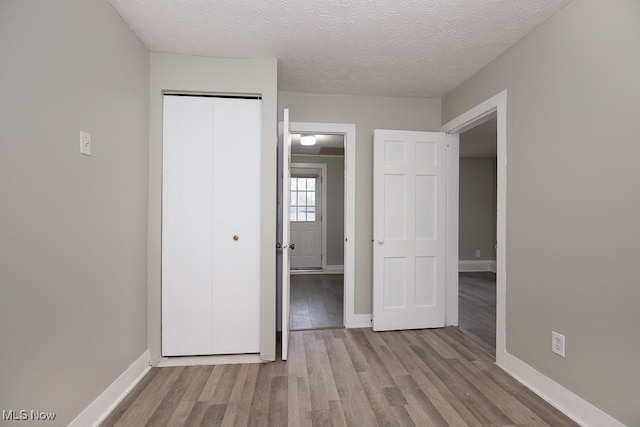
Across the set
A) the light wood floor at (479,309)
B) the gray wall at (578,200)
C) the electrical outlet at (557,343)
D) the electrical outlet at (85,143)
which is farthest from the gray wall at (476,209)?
the electrical outlet at (85,143)

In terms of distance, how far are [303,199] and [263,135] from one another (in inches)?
152

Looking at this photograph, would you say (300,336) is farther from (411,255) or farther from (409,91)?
(409,91)

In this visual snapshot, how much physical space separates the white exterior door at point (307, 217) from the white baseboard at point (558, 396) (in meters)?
4.30

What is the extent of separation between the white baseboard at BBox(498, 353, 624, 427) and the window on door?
450 centimetres

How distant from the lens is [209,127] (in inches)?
94.3

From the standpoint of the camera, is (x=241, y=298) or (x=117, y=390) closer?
(x=117, y=390)

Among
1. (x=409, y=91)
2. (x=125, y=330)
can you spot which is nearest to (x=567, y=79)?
(x=409, y=91)

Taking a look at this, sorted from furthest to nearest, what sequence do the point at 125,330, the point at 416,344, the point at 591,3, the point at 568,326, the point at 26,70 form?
the point at 416,344 < the point at 125,330 < the point at 568,326 < the point at 591,3 < the point at 26,70

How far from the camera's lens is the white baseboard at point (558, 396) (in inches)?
62.2

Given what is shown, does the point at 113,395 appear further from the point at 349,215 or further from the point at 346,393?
the point at 349,215

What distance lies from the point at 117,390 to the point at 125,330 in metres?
0.35

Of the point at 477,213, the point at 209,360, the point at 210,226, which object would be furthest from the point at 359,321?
the point at 477,213

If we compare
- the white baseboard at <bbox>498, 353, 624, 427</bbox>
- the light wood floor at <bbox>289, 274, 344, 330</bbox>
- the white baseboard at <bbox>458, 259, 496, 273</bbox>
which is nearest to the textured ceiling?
the white baseboard at <bbox>498, 353, 624, 427</bbox>

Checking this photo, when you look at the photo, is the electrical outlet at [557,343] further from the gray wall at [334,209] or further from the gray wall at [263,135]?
the gray wall at [334,209]
